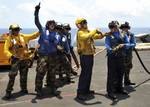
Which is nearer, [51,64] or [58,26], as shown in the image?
[51,64]

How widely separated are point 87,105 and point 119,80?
4.50ft

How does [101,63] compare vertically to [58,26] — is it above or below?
below

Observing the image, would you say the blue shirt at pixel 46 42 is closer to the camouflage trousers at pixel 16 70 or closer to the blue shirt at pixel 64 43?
the camouflage trousers at pixel 16 70

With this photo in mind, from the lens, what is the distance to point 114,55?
10.4 m

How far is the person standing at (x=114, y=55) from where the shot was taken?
1034 centimetres

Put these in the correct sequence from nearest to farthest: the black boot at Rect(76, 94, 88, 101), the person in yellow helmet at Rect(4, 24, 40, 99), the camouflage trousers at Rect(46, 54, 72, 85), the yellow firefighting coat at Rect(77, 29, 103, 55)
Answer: the yellow firefighting coat at Rect(77, 29, 103, 55) < the black boot at Rect(76, 94, 88, 101) < the person in yellow helmet at Rect(4, 24, 40, 99) < the camouflage trousers at Rect(46, 54, 72, 85)

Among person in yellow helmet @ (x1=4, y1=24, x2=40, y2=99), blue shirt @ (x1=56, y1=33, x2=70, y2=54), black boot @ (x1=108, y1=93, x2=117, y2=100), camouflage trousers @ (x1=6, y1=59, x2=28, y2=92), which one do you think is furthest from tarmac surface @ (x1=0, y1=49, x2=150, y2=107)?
blue shirt @ (x1=56, y1=33, x2=70, y2=54)

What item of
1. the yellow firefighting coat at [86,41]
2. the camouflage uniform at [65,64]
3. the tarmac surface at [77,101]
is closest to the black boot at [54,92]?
the tarmac surface at [77,101]

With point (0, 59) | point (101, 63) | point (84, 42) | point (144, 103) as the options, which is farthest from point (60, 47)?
point (101, 63)

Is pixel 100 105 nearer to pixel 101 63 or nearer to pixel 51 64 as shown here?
pixel 51 64

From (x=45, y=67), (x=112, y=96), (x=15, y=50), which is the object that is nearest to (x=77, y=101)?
(x=112, y=96)

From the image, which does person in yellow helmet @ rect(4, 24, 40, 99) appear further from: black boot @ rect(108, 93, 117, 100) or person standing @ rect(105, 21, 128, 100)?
black boot @ rect(108, 93, 117, 100)

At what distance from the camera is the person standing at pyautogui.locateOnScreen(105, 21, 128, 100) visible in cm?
1034

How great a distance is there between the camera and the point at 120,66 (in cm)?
1059
